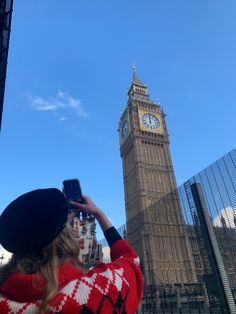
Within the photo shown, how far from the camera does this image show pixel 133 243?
142 feet

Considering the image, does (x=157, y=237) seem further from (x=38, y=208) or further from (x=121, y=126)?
(x=38, y=208)

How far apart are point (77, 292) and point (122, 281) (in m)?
0.23

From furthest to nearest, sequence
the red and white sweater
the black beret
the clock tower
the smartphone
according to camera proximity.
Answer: the clock tower
the smartphone
the black beret
the red and white sweater

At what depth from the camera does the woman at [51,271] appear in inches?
42.3

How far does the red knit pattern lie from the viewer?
106cm

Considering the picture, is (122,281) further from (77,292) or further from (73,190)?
(73,190)

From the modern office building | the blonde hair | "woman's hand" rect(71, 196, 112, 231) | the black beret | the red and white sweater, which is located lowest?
the red and white sweater

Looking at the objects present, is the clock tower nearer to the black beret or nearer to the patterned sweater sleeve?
the patterned sweater sleeve

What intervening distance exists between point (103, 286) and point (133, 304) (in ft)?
0.65

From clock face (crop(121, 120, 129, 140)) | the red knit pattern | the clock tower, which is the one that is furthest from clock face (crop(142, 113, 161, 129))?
the red knit pattern

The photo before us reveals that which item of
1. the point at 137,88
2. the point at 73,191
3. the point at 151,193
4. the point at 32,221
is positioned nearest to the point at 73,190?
the point at 73,191

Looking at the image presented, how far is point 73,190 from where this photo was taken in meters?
1.96

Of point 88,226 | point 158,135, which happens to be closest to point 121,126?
point 158,135

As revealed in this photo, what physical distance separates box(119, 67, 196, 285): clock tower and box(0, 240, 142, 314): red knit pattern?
32.3m
